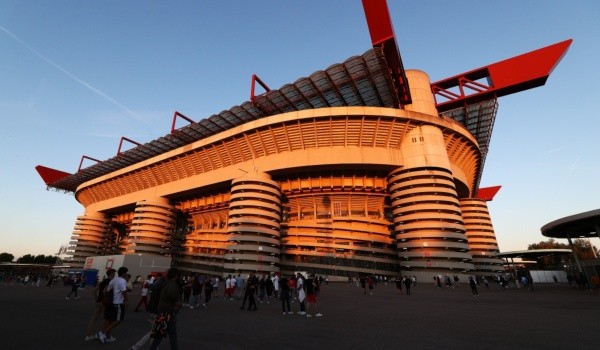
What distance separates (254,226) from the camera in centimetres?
4009

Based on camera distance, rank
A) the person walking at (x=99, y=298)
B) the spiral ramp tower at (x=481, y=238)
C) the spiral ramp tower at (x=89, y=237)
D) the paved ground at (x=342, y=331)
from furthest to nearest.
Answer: the spiral ramp tower at (x=89, y=237), the spiral ramp tower at (x=481, y=238), the person walking at (x=99, y=298), the paved ground at (x=342, y=331)

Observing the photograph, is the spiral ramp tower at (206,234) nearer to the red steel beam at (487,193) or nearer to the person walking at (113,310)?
the person walking at (113,310)

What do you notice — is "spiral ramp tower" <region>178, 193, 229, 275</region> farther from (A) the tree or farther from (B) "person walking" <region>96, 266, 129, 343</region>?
(A) the tree

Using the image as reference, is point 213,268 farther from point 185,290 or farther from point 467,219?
point 467,219

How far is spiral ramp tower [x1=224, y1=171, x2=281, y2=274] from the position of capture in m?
38.7

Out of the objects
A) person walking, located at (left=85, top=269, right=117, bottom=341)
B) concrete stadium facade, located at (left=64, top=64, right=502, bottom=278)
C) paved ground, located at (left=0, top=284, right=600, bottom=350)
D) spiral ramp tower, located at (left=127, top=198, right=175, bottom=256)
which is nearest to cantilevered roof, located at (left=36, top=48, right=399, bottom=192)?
concrete stadium facade, located at (left=64, top=64, right=502, bottom=278)

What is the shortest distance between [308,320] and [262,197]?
3173cm

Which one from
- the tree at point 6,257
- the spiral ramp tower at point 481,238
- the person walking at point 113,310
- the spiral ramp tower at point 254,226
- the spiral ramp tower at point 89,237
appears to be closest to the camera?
the person walking at point 113,310

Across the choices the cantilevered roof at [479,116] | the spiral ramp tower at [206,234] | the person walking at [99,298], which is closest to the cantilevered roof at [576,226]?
the cantilevered roof at [479,116]

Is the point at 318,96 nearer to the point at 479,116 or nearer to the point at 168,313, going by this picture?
the point at 479,116

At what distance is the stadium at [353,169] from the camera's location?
117 ft

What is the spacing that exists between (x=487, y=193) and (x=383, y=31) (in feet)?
162

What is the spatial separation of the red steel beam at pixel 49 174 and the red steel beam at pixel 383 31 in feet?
260

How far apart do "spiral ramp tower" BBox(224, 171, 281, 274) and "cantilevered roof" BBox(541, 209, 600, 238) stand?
2904cm
